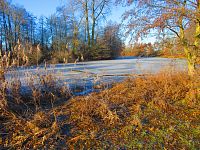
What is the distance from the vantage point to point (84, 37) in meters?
26.3

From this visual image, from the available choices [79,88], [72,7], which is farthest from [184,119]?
[72,7]

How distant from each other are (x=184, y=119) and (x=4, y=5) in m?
24.0

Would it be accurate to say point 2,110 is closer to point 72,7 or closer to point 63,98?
point 63,98

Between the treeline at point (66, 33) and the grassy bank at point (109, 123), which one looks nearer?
the grassy bank at point (109, 123)

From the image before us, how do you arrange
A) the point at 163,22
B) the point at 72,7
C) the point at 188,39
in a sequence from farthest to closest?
the point at 72,7 < the point at 188,39 < the point at 163,22

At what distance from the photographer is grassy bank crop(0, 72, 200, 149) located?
2.21 m

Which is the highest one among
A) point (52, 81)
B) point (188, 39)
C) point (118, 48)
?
point (118, 48)

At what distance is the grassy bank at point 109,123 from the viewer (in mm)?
2207

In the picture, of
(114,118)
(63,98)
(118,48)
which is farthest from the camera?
(118,48)

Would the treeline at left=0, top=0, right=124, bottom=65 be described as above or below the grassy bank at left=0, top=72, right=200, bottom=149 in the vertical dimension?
above

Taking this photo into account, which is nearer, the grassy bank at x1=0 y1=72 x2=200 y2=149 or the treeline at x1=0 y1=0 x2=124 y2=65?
the grassy bank at x1=0 y1=72 x2=200 y2=149

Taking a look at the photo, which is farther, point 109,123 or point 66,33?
point 66,33

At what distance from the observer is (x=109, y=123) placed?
2.78 metres

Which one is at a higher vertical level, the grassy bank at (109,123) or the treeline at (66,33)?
the treeline at (66,33)
